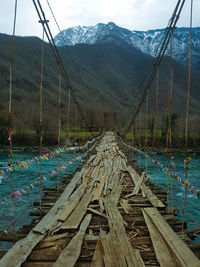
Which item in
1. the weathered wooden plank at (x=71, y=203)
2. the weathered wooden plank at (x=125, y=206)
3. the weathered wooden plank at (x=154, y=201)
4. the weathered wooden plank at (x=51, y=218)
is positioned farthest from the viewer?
the weathered wooden plank at (x=154, y=201)

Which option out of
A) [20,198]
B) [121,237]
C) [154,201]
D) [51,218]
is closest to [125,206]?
[154,201]

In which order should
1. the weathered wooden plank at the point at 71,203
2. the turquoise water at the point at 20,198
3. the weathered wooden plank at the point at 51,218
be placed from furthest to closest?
1. the turquoise water at the point at 20,198
2. the weathered wooden plank at the point at 71,203
3. the weathered wooden plank at the point at 51,218

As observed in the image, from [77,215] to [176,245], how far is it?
136cm

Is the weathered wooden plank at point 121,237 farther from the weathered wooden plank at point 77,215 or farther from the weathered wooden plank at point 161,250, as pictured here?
the weathered wooden plank at point 77,215

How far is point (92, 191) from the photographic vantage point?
4.04 meters

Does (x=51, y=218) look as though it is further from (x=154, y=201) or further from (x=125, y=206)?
(x=154, y=201)

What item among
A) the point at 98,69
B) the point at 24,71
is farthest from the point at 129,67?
the point at 24,71

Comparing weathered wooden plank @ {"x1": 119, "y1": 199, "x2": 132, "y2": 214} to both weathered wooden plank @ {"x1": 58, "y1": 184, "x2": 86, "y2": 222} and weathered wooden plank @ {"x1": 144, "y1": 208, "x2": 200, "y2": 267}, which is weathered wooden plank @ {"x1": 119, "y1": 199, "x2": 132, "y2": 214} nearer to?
weathered wooden plank @ {"x1": 144, "y1": 208, "x2": 200, "y2": 267}

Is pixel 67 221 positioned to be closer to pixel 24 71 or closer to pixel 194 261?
pixel 194 261

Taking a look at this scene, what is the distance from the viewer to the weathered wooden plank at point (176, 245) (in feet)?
6.17

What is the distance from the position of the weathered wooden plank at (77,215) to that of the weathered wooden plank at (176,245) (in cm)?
100

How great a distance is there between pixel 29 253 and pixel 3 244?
429 cm

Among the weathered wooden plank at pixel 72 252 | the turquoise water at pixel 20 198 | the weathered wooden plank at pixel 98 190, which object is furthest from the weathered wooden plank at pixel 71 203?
the turquoise water at pixel 20 198

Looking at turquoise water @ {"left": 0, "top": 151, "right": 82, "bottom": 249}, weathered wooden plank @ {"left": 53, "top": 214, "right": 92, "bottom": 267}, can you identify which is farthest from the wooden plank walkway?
turquoise water @ {"left": 0, "top": 151, "right": 82, "bottom": 249}
